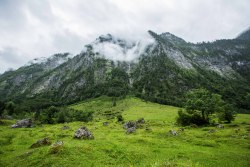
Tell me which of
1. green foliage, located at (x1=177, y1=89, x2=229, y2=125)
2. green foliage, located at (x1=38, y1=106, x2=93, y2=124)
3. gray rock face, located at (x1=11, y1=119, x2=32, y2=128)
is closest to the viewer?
green foliage, located at (x1=177, y1=89, x2=229, y2=125)

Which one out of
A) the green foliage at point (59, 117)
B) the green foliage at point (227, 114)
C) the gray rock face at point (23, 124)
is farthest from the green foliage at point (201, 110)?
the gray rock face at point (23, 124)

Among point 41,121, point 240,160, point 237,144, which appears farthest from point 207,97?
point 41,121

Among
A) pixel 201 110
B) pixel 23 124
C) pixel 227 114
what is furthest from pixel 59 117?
pixel 227 114

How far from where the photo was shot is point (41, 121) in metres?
124

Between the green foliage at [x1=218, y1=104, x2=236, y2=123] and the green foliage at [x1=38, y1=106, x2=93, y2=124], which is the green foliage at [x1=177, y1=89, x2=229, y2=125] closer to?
the green foliage at [x1=218, y1=104, x2=236, y2=123]

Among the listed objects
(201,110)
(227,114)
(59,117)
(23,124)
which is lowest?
(23,124)

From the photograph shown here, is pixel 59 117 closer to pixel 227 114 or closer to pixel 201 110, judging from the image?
pixel 201 110

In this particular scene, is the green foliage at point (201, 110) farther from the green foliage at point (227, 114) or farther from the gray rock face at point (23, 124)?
the gray rock face at point (23, 124)

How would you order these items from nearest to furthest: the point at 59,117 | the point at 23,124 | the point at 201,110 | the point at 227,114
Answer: the point at 201,110, the point at 227,114, the point at 23,124, the point at 59,117

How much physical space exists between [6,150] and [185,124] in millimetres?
68209

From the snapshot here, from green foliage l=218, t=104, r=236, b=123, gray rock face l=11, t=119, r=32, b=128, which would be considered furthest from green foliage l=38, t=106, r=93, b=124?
green foliage l=218, t=104, r=236, b=123

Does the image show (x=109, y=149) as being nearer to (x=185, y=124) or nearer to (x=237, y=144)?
(x=237, y=144)

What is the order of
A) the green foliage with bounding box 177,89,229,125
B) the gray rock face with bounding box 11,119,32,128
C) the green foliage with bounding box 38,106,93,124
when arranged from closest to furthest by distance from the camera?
the green foliage with bounding box 177,89,229,125, the gray rock face with bounding box 11,119,32,128, the green foliage with bounding box 38,106,93,124

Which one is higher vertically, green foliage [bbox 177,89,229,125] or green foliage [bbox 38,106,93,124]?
green foliage [bbox 177,89,229,125]
